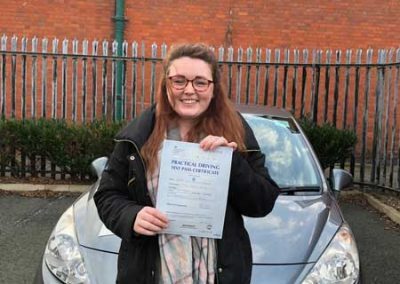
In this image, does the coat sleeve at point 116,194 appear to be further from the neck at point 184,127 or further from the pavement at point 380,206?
the pavement at point 380,206

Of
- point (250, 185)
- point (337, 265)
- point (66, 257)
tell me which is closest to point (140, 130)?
point (250, 185)

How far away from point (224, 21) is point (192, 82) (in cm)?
859

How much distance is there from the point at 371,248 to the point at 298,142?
5.97ft

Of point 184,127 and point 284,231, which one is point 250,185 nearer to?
point 184,127

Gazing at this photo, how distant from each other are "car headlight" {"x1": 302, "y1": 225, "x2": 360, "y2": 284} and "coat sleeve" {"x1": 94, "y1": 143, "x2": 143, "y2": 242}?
48.3 inches

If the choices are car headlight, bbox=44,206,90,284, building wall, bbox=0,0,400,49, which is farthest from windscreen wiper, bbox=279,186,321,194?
building wall, bbox=0,0,400,49

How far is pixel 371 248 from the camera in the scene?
5520 mm

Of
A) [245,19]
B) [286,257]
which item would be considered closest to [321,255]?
[286,257]

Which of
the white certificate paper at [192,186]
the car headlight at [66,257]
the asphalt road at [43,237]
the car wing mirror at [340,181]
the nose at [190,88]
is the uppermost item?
the nose at [190,88]

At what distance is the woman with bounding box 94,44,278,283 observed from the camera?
2.01 metres

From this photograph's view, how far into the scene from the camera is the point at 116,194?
2.11 meters

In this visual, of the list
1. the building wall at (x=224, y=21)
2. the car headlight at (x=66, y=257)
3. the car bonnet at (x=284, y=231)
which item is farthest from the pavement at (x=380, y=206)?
the car headlight at (x=66, y=257)

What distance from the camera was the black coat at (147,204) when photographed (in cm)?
199

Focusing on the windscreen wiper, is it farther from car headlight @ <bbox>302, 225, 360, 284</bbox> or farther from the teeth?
the teeth
